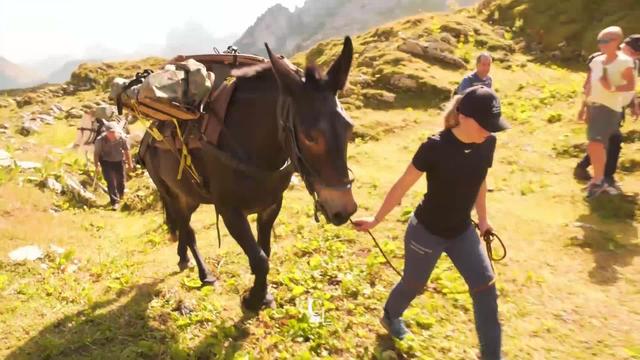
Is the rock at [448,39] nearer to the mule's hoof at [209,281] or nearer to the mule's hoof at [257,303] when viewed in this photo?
the mule's hoof at [209,281]

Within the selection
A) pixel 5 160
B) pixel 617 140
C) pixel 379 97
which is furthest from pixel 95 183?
pixel 617 140

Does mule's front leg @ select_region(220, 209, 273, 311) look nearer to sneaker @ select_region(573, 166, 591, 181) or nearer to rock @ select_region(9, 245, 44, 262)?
rock @ select_region(9, 245, 44, 262)

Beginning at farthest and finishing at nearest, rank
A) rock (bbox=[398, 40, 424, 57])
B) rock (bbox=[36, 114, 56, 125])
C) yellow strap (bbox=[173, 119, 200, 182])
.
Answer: rock (bbox=[36, 114, 56, 125]) < rock (bbox=[398, 40, 424, 57]) < yellow strap (bbox=[173, 119, 200, 182])

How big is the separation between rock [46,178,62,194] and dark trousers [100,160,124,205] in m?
1.10

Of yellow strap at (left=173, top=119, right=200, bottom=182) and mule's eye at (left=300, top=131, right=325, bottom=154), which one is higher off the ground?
mule's eye at (left=300, top=131, right=325, bottom=154)

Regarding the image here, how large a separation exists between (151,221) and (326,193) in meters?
7.52

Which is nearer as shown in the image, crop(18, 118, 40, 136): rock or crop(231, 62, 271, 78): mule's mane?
crop(231, 62, 271, 78): mule's mane

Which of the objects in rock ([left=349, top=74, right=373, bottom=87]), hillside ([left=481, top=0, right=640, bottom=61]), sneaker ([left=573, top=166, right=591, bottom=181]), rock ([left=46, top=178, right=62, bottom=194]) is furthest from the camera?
hillside ([left=481, top=0, right=640, bottom=61])

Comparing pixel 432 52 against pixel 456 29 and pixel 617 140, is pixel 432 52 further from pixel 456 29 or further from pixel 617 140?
pixel 617 140

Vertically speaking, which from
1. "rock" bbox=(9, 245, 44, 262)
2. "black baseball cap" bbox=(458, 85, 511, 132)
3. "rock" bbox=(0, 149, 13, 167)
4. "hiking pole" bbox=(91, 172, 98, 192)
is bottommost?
"hiking pole" bbox=(91, 172, 98, 192)

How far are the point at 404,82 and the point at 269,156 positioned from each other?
14.2m

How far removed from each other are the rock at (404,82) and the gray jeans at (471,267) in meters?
14.2

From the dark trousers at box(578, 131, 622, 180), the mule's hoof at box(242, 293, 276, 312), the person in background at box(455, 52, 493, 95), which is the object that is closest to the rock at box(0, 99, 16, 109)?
the person in background at box(455, 52, 493, 95)

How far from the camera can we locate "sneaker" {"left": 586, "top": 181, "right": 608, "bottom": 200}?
8078 millimetres
